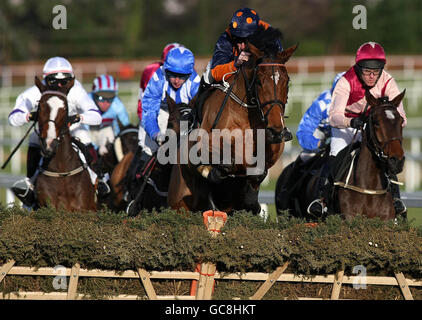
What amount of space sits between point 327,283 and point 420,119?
17.7 m

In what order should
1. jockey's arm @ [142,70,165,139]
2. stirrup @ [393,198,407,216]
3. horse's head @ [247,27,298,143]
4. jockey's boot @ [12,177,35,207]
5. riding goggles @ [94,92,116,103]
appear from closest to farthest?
horse's head @ [247,27,298,143]
stirrup @ [393,198,407,216]
jockey's arm @ [142,70,165,139]
jockey's boot @ [12,177,35,207]
riding goggles @ [94,92,116,103]

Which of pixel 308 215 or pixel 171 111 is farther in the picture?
pixel 308 215

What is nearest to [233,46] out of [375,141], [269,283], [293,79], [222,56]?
[222,56]

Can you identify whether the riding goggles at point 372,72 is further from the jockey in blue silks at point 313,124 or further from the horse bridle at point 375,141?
the jockey in blue silks at point 313,124

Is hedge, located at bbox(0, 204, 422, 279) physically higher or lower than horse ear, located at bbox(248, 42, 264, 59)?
lower

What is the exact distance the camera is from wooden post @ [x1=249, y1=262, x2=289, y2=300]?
204 inches

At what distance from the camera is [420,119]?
72.6 ft

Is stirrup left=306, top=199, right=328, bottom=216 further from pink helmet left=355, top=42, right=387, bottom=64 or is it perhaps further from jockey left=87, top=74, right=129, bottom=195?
jockey left=87, top=74, right=129, bottom=195

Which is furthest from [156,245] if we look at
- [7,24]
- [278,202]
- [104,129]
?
[7,24]

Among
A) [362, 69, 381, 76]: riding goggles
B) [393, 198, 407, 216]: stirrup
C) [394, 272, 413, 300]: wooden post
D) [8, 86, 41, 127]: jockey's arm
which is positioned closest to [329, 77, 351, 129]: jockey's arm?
[362, 69, 381, 76]: riding goggles

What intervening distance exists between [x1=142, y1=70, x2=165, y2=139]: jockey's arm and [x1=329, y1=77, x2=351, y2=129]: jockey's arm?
5.12 feet

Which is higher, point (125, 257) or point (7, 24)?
point (7, 24)

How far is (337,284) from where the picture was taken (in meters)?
5.16

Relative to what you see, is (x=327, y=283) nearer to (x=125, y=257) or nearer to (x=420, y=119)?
(x=125, y=257)
